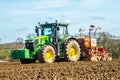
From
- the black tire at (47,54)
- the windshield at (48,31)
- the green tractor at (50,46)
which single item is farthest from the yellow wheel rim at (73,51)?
the black tire at (47,54)

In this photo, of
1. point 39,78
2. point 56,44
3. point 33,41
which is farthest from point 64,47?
point 39,78

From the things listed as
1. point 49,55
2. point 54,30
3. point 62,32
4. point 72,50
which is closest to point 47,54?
point 49,55

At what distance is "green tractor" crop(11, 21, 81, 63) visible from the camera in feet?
73.0

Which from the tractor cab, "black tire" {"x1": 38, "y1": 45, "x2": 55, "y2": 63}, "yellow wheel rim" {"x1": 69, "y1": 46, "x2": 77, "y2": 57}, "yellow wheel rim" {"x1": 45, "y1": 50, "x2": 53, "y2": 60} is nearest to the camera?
"black tire" {"x1": 38, "y1": 45, "x2": 55, "y2": 63}

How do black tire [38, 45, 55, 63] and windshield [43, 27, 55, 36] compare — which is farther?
windshield [43, 27, 55, 36]

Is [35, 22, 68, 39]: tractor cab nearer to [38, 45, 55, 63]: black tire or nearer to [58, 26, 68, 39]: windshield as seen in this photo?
[58, 26, 68, 39]: windshield

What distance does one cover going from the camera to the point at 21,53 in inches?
875

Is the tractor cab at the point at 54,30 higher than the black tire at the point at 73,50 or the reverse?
higher

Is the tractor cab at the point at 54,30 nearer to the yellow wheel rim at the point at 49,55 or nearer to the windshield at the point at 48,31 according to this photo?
the windshield at the point at 48,31

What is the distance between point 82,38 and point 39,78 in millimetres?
12758

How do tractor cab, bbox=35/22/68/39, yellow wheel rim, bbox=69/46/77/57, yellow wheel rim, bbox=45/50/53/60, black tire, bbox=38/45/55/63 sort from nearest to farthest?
black tire, bbox=38/45/55/63 → yellow wheel rim, bbox=45/50/53/60 → tractor cab, bbox=35/22/68/39 → yellow wheel rim, bbox=69/46/77/57

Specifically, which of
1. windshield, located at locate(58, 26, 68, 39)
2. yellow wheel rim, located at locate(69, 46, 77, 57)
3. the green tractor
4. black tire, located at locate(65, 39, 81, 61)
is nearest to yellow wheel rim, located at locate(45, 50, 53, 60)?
the green tractor

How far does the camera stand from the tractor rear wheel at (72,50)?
2355 centimetres

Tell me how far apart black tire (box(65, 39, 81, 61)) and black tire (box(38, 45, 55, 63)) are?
1.11 meters
